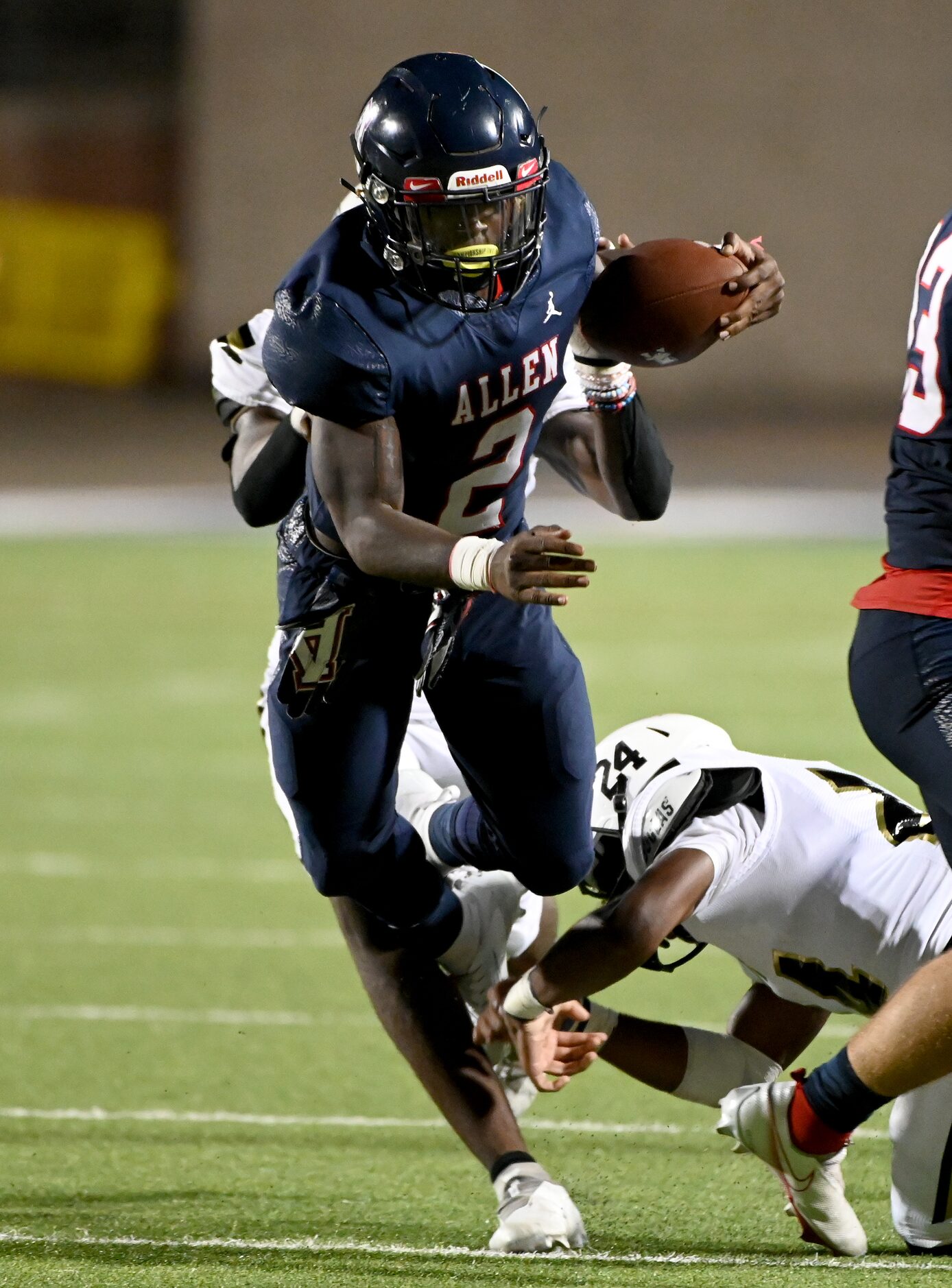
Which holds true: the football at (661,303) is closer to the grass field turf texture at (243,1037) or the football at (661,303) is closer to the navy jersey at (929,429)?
the navy jersey at (929,429)

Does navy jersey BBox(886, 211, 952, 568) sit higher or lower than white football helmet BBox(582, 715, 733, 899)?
higher

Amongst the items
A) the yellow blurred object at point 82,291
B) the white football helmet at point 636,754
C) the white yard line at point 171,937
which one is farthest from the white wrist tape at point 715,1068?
the yellow blurred object at point 82,291

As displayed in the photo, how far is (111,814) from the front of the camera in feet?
22.7

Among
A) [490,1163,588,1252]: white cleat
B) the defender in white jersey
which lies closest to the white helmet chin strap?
the defender in white jersey

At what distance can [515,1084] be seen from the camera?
148 inches

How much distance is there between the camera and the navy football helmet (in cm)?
300

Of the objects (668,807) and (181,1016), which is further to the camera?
(181,1016)

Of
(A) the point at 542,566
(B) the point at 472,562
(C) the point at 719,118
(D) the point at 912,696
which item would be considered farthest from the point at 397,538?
(C) the point at 719,118

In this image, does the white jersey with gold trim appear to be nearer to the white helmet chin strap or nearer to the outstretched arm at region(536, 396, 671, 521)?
the white helmet chin strap

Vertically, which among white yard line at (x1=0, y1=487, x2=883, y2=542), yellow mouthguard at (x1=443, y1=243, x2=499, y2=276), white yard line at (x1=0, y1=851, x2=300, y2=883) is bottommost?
white yard line at (x1=0, y1=487, x2=883, y2=542)

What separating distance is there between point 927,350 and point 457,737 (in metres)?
0.98

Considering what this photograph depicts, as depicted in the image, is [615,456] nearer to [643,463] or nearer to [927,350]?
[643,463]

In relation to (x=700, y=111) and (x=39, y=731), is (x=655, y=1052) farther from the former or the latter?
(x=700, y=111)

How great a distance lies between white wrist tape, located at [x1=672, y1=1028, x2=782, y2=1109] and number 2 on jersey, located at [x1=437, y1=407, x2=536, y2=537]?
3.30ft
